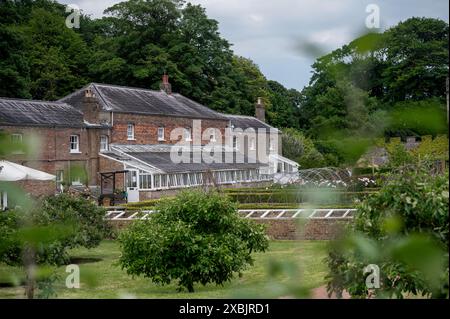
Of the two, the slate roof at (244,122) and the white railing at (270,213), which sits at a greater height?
the slate roof at (244,122)

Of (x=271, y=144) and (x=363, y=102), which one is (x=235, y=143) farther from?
(x=363, y=102)

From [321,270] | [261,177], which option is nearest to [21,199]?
[321,270]

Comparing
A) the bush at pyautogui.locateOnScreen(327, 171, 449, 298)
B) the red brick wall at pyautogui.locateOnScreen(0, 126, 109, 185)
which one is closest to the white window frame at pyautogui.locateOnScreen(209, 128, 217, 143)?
the red brick wall at pyautogui.locateOnScreen(0, 126, 109, 185)

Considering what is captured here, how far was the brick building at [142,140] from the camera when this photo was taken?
Answer: 112ft

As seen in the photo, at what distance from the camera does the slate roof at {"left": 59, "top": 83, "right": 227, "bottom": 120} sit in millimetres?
38938

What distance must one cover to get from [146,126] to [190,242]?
29.2 m

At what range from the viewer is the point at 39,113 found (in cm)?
3366

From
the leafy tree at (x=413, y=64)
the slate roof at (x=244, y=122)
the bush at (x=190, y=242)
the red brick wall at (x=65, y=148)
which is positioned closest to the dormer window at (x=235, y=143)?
the slate roof at (x=244, y=122)

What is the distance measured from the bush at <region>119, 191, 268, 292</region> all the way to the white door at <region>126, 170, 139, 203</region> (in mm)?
21066

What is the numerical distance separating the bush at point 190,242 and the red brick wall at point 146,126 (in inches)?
1011

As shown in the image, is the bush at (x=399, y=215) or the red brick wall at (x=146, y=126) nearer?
the bush at (x=399, y=215)

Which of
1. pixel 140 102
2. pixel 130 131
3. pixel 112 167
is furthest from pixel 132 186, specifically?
pixel 140 102

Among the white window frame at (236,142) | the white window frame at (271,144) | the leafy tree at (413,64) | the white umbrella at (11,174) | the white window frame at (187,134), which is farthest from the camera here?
the white window frame at (271,144)

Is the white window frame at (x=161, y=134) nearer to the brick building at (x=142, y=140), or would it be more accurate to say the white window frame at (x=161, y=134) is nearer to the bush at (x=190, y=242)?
the brick building at (x=142, y=140)
